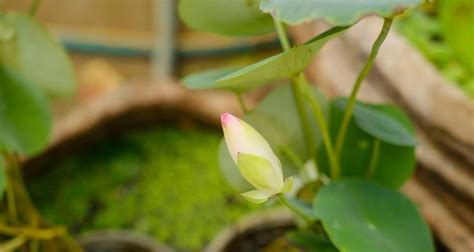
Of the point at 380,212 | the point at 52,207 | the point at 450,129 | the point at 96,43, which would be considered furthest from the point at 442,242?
the point at 96,43

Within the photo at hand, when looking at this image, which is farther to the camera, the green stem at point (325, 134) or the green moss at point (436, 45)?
the green moss at point (436, 45)

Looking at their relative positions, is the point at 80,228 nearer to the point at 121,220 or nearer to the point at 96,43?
the point at 121,220

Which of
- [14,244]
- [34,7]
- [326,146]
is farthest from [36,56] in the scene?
[326,146]

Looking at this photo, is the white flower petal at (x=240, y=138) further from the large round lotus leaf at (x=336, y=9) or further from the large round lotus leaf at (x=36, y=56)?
the large round lotus leaf at (x=36, y=56)

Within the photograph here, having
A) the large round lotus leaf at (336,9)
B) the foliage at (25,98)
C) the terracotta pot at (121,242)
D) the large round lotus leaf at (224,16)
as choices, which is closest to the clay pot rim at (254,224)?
the terracotta pot at (121,242)

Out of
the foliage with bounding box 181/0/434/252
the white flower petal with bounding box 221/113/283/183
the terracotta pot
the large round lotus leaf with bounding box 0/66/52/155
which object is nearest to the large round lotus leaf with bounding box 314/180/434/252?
the foliage with bounding box 181/0/434/252
